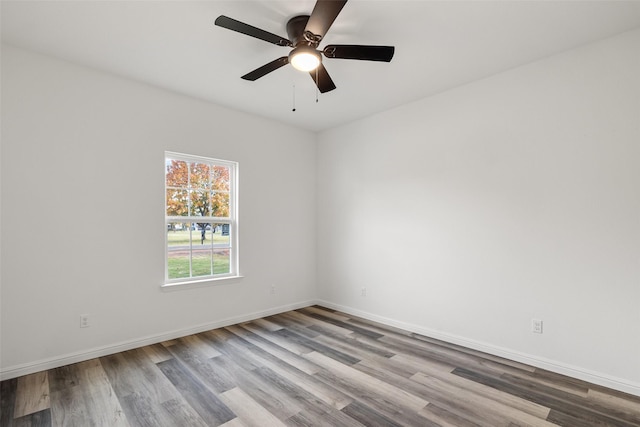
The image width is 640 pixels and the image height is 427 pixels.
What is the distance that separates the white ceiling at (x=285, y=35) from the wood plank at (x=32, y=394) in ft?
9.05

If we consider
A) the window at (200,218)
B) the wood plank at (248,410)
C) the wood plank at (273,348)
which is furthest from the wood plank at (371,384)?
the window at (200,218)

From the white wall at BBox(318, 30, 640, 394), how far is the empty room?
0.06 feet

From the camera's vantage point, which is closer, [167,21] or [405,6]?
[405,6]

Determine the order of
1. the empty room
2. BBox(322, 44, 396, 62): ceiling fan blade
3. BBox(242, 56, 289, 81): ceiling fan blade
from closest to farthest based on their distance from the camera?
BBox(322, 44, 396, 62): ceiling fan blade < the empty room < BBox(242, 56, 289, 81): ceiling fan blade

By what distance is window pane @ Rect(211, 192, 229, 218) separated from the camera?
3.89 metres

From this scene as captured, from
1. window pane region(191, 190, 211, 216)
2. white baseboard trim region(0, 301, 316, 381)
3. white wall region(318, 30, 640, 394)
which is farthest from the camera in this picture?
window pane region(191, 190, 211, 216)

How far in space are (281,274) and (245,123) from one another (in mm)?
2163

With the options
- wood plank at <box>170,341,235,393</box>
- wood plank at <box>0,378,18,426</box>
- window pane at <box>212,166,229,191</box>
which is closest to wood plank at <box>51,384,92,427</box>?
wood plank at <box>0,378,18,426</box>

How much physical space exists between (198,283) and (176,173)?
131 centimetres

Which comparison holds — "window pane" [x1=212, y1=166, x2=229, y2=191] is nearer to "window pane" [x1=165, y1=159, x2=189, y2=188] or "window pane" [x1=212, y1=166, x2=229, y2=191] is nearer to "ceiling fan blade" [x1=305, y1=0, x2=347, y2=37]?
"window pane" [x1=165, y1=159, x2=189, y2=188]

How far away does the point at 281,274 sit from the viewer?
449 centimetres

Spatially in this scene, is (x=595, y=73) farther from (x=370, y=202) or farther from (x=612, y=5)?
(x=370, y=202)

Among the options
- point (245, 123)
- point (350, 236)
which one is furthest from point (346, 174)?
point (245, 123)

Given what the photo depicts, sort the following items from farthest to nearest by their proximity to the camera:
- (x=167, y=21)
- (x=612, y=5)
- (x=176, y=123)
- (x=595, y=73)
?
(x=176, y=123) < (x=595, y=73) < (x=167, y=21) < (x=612, y=5)
